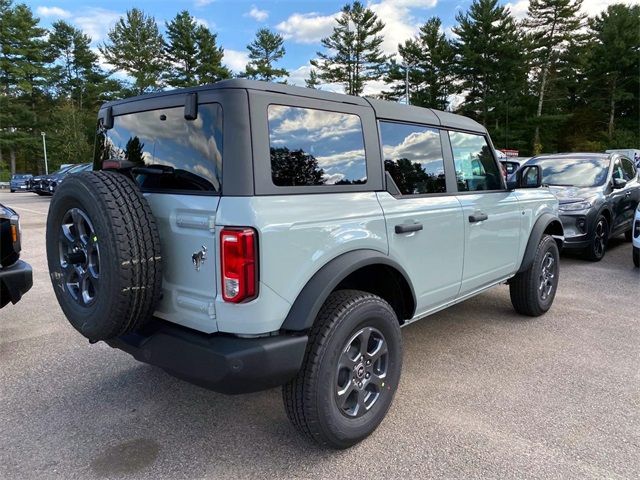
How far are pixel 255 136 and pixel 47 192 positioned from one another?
2481 centimetres

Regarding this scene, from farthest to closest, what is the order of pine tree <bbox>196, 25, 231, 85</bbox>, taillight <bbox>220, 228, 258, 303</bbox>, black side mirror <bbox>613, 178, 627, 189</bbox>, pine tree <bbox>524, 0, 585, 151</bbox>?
pine tree <bbox>196, 25, 231, 85</bbox>
pine tree <bbox>524, 0, 585, 151</bbox>
black side mirror <bbox>613, 178, 627, 189</bbox>
taillight <bbox>220, 228, 258, 303</bbox>

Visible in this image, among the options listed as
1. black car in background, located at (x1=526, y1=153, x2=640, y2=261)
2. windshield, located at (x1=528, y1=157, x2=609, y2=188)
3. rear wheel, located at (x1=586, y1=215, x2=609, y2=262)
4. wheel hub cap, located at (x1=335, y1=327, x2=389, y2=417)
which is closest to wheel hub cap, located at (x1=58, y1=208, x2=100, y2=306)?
wheel hub cap, located at (x1=335, y1=327, x2=389, y2=417)

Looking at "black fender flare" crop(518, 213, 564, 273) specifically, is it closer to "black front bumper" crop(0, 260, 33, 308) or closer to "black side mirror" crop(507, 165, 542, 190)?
"black side mirror" crop(507, 165, 542, 190)

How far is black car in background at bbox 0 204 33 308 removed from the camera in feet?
11.8

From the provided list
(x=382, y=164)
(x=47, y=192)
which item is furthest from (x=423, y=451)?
(x=47, y=192)

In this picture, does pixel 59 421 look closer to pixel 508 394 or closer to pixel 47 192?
pixel 508 394

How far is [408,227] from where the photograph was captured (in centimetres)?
295

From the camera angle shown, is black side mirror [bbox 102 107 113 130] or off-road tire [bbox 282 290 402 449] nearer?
off-road tire [bbox 282 290 402 449]

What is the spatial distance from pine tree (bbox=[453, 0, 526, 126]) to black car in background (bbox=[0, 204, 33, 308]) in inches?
1607

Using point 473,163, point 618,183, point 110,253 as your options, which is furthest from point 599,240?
point 110,253

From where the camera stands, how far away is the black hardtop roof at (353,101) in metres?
2.30

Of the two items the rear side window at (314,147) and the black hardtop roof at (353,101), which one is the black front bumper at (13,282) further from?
the rear side window at (314,147)

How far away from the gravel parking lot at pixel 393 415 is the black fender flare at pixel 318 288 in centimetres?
81

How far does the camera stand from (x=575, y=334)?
14.3ft
